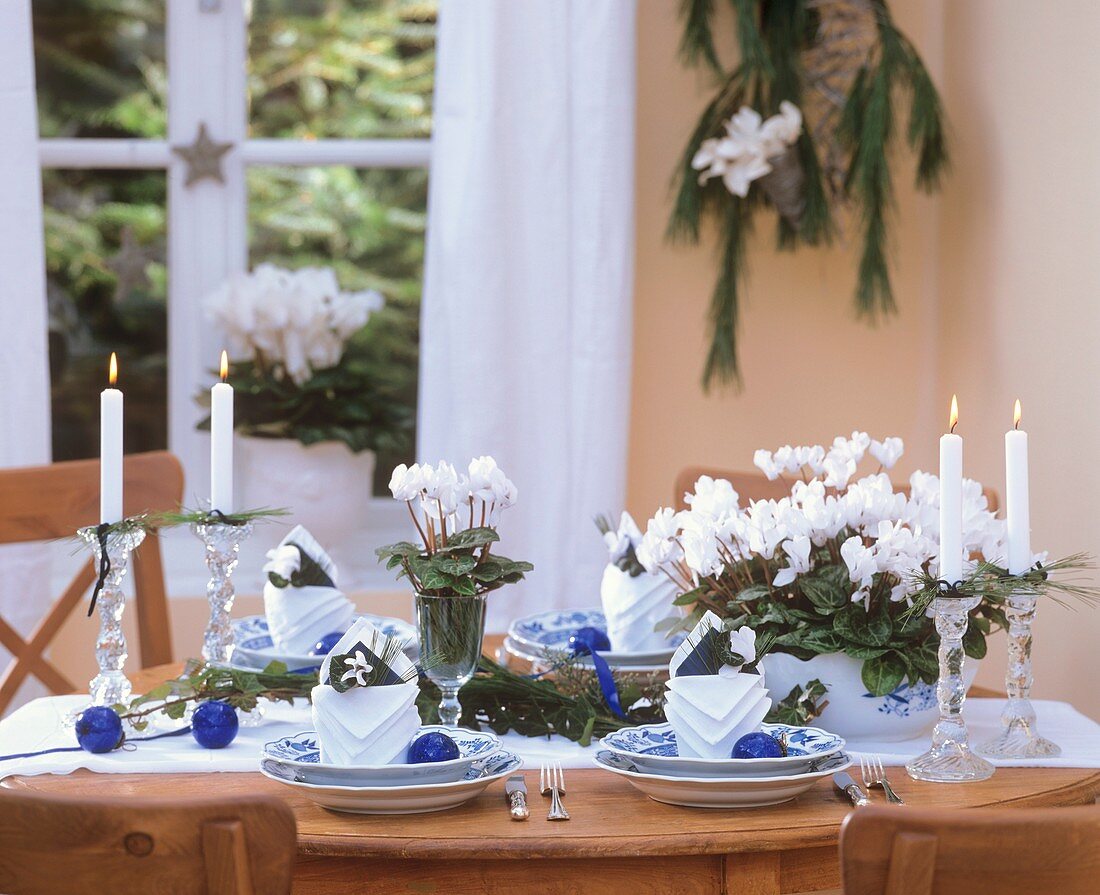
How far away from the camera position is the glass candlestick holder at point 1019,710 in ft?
4.31

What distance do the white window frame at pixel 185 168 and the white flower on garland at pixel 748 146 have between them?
86cm

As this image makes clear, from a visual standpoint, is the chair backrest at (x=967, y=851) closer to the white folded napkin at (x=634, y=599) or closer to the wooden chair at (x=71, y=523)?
the white folded napkin at (x=634, y=599)

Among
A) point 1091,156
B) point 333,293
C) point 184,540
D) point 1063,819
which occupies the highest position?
point 1091,156

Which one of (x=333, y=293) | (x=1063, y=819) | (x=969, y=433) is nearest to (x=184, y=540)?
(x=333, y=293)

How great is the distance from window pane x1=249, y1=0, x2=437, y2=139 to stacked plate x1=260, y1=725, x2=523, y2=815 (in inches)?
76.7

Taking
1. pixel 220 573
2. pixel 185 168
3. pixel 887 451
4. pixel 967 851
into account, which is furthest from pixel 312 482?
pixel 967 851

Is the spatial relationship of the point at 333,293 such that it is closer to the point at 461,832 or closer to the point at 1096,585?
the point at 1096,585

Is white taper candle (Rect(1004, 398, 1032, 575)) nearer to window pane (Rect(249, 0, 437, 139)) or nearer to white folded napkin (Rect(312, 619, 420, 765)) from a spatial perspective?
white folded napkin (Rect(312, 619, 420, 765))

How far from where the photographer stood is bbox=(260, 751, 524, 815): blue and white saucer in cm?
111

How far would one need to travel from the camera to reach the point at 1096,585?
203cm

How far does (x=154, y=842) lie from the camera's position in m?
0.86

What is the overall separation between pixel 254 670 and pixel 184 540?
4.58 feet

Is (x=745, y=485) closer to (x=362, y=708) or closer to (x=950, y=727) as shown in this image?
(x=950, y=727)

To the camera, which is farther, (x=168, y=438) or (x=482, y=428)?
(x=168, y=438)
